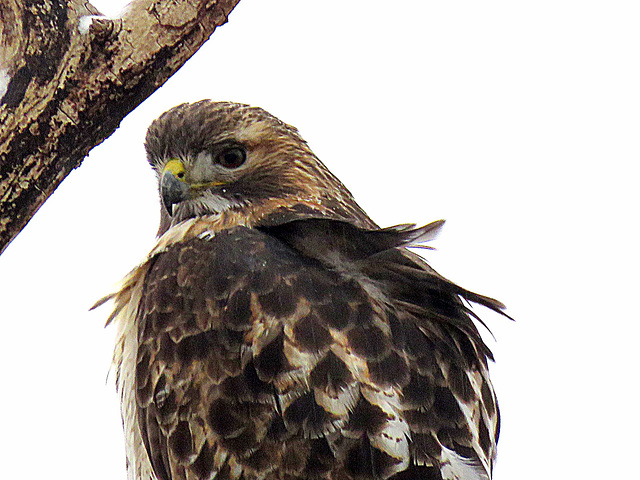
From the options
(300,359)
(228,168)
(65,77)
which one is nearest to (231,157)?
(228,168)

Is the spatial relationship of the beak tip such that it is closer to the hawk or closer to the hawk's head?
the hawk's head

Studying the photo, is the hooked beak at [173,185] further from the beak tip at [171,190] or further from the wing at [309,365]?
the wing at [309,365]

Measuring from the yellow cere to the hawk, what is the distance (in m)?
0.22

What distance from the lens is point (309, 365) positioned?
283cm

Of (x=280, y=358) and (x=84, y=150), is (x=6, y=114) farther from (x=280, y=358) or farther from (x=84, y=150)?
(x=280, y=358)

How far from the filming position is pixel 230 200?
350 centimetres

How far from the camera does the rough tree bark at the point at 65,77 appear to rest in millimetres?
2910

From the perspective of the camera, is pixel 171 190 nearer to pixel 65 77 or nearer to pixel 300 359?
pixel 65 77

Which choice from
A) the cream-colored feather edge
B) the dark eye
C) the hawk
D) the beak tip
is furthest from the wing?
the dark eye

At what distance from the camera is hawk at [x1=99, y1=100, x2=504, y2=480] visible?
281cm

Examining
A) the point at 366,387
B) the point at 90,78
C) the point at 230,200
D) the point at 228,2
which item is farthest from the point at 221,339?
the point at 228,2

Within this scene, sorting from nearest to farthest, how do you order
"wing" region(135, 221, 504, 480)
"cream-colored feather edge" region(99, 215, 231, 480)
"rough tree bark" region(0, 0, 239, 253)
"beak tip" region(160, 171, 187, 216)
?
"wing" region(135, 221, 504, 480) → "rough tree bark" region(0, 0, 239, 253) → "cream-colored feather edge" region(99, 215, 231, 480) → "beak tip" region(160, 171, 187, 216)

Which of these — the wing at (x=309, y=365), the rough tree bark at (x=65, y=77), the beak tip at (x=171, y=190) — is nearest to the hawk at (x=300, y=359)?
the wing at (x=309, y=365)

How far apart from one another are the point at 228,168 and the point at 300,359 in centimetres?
102
